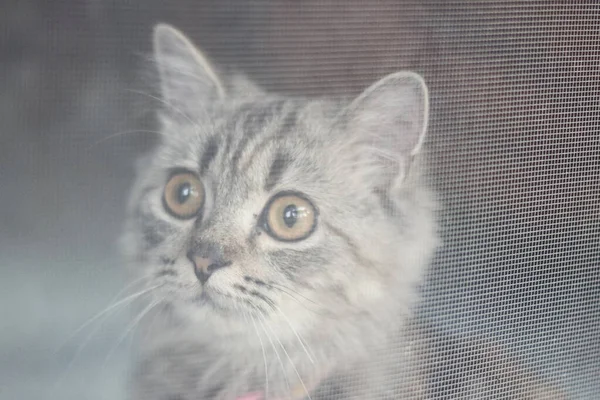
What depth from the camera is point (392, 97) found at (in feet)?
2.23

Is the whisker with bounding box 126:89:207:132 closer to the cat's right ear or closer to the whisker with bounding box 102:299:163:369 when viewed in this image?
the cat's right ear

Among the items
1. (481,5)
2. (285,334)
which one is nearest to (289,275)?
(285,334)

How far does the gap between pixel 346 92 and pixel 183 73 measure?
0.16 meters

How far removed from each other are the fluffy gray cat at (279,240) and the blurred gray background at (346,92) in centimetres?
3

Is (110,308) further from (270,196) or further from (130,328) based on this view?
(270,196)

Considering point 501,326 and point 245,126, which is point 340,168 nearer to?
point 245,126

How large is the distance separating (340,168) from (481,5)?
0.22 m

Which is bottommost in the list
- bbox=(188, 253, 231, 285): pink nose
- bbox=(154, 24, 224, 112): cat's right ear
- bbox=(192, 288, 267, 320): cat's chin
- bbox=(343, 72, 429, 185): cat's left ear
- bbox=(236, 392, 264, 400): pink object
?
bbox=(236, 392, 264, 400): pink object

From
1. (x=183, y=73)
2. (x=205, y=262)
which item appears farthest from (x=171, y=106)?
(x=205, y=262)

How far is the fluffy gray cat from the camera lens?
2.09 feet

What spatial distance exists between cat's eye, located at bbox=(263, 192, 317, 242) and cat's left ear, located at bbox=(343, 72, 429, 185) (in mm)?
81

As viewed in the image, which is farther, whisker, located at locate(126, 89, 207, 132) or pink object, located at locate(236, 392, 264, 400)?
pink object, located at locate(236, 392, 264, 400)

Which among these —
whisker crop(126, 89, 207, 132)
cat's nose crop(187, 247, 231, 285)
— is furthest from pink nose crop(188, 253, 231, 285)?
whisker crop(126, 89, 207, 132)

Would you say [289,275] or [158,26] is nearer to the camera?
[158,26]
